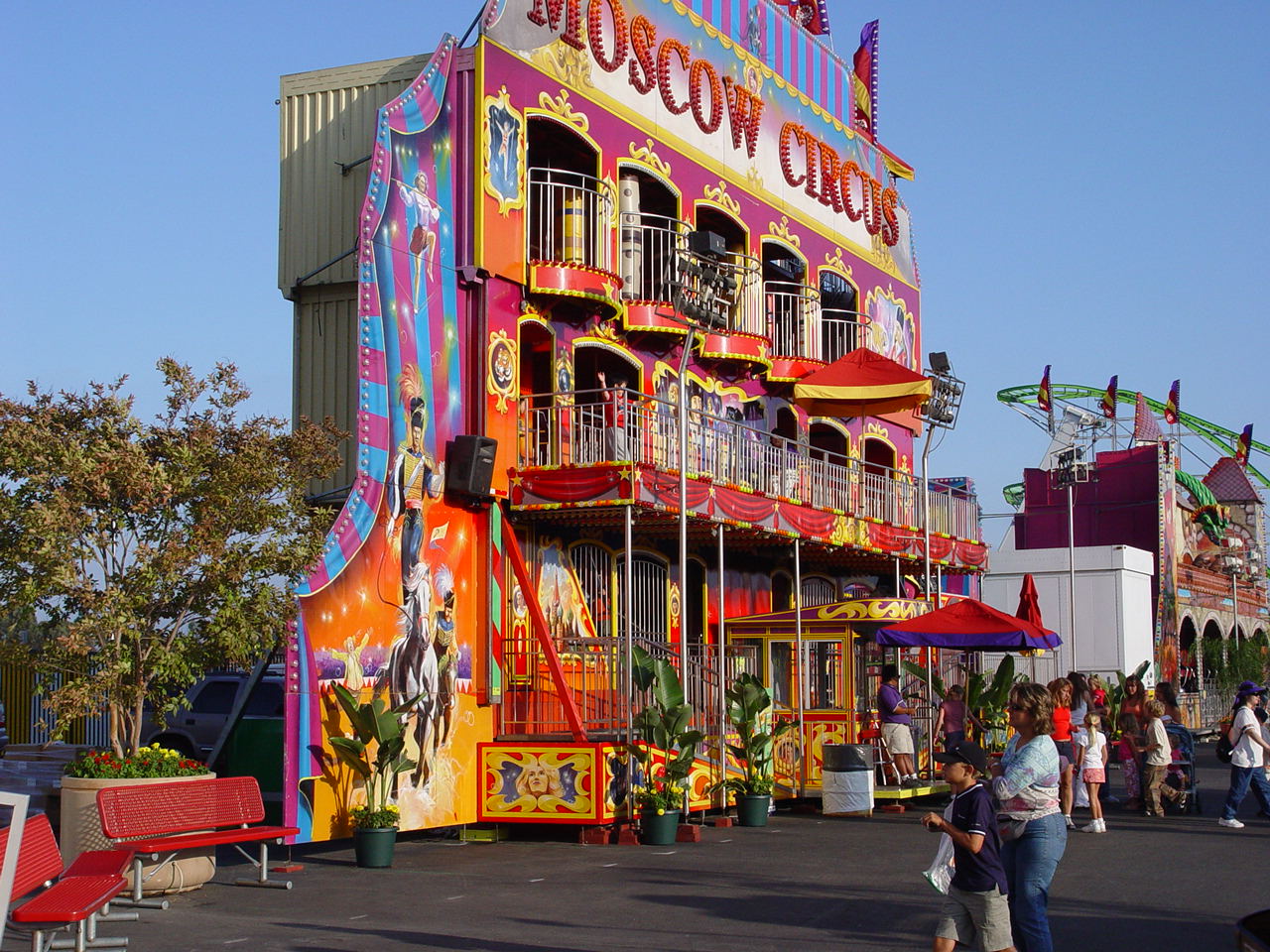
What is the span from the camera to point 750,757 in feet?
60.5

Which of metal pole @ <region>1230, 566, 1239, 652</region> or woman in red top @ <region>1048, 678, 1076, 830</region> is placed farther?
metal pole @ <region>1230, 566, 1239, 652</region>

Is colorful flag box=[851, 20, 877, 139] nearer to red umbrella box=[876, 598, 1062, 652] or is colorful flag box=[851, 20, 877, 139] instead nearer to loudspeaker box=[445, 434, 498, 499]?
red umbrella box=[876, 598, 1062, 652]

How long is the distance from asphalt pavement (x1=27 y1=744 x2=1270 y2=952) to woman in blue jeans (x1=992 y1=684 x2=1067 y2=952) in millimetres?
1890

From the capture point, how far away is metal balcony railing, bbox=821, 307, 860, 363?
1048 inches

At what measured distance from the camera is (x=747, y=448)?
20.9m

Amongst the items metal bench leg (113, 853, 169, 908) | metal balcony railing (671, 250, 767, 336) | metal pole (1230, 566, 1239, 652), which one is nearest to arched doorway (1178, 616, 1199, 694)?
metal pole (1230, 566, 1239, 652)

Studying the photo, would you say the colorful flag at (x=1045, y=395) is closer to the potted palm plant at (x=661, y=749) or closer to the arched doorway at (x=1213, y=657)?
the arched doorway at (x=1213, y=657)

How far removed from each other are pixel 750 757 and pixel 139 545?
813 centimetres

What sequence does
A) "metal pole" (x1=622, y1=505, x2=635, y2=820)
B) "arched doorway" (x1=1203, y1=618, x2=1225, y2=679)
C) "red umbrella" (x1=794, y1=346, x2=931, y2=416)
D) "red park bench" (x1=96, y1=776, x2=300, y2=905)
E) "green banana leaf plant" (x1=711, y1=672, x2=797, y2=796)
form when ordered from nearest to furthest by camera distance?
"red park bench" (x1=96, y1=776, x2=300, y2=905) → "metal pole" (x1=622, y1=505, x2=635, y2=820) → "green banana leaf plant" (x1=711, y1=672, x2=797, y2=796) → "red umbrella" (x1=794, y1=346, x2=931, y2=416) → "arched doorway" (x1=1203, y1=618, x2=1225, y2=679)

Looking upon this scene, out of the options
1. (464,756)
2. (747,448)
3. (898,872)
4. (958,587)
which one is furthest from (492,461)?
(958,587)

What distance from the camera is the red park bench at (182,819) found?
1181 cm

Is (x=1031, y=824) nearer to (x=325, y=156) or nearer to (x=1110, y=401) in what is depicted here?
(x=325, y=156)

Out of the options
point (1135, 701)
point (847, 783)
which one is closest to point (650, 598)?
point (847, 783)

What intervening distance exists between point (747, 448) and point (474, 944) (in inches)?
449
